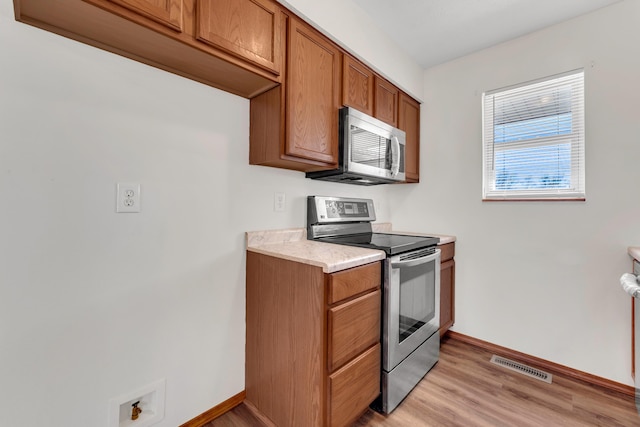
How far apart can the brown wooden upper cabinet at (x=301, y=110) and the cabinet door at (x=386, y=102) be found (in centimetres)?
47

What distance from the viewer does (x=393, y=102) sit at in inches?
90.9

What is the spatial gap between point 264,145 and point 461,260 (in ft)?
6.44

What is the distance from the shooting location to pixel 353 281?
1330 mm

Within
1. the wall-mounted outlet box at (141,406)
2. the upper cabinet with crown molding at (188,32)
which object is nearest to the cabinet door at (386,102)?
the upper cabinet with crown molding at (188,32)

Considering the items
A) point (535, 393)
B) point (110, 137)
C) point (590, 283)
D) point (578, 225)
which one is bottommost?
point (535, 393)

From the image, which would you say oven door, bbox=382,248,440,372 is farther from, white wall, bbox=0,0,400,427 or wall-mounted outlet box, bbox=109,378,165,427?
wall-mounted outlet box, bbox=109,378,165,427

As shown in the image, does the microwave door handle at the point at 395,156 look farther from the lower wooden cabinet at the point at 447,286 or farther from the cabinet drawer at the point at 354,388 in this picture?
the cabinet drawer at the point at 354,388

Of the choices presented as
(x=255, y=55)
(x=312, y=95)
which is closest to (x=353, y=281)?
(x=312, y=95)

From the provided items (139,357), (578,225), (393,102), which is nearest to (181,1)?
(139,357)

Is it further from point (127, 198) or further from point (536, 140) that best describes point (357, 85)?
point (127, 198)

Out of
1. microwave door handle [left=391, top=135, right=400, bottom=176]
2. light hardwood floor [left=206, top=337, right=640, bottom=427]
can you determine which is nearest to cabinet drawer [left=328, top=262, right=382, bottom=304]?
light hardwood floor [left=206, top=337, right=640, bottom=427]

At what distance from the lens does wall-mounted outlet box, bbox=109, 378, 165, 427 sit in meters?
1.18

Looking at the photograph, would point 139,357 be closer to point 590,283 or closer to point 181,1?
point 181,1

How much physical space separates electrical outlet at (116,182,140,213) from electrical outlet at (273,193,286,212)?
0.76 m
